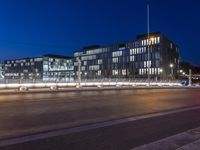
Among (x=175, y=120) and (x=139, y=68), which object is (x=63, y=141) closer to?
(x=175, y=120)

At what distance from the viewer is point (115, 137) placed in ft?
26.5

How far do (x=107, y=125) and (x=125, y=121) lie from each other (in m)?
1.16

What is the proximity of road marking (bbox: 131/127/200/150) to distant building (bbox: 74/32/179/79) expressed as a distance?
324 feet

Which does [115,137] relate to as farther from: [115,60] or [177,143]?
[115,60]

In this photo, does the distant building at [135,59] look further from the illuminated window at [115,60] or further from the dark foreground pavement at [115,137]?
the dark foreground pavement at [115,137]

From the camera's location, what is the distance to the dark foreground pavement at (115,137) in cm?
696

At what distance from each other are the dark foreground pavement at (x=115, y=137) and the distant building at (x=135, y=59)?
96765mm

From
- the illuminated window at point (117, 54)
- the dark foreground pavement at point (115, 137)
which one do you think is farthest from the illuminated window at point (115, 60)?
the dark foreground pavement at point (115, 137)

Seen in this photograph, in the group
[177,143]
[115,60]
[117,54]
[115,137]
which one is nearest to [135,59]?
[117,54]

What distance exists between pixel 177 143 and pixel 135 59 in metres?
120

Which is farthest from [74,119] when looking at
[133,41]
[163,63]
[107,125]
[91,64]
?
[91,64]

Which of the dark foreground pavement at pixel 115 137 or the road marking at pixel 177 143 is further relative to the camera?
the dark foreground pavement at pixel 115 137

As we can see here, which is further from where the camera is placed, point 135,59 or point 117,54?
point 117,54

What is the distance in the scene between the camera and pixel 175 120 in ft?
37.7
